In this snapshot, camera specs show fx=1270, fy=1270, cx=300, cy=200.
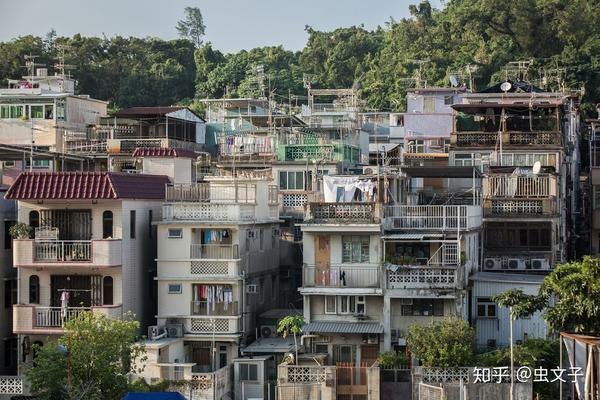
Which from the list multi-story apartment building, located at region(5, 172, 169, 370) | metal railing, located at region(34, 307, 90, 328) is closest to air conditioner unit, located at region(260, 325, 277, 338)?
multi-story apartment building, located at region(5, 172, 169, 370)

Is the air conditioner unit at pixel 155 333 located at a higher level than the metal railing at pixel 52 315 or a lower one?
lower

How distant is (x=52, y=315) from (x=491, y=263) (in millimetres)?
Result: 13633

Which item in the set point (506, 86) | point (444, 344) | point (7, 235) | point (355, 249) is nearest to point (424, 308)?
point (355, 249)

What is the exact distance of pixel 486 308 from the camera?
35469 mm

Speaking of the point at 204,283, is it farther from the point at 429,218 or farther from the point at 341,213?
Answer: the point at 429,218

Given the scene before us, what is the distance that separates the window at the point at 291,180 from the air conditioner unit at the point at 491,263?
9169 millimetres

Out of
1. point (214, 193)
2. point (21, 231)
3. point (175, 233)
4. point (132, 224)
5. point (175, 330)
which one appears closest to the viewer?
→ point (175, 330)

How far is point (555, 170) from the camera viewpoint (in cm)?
4228

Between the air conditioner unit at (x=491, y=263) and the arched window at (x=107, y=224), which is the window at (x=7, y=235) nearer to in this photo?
the arched window at (x=107, y=224)

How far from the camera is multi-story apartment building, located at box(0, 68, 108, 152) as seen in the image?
2084 inches

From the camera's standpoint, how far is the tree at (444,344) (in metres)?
31.6

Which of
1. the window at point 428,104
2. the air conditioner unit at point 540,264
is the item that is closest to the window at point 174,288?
the air conditioner unit at point 540,264

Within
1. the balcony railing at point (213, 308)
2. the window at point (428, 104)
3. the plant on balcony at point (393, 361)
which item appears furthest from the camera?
the window at point (428, 104)

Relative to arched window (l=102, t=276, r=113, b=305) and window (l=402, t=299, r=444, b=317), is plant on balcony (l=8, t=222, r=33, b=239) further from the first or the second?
window (l=402, t=299, r=444, b=317)
